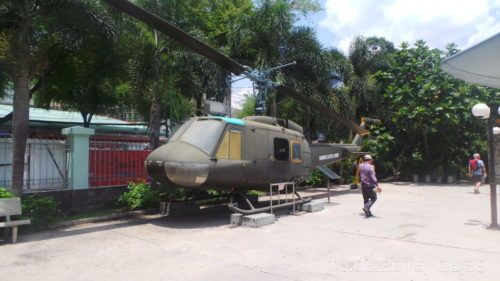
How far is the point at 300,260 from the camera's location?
6.74m

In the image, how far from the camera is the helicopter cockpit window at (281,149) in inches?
455

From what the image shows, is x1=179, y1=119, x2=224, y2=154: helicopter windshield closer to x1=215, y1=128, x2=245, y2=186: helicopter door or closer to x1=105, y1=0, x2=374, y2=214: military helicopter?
x1=105, y1=0, x2=374, y2=214: military helicopter

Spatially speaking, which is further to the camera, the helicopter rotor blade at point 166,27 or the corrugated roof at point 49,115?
the corrugated roof at point 49,115

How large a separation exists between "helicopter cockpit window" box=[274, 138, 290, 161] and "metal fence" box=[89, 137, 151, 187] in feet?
16.0

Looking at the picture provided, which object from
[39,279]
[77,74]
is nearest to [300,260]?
[39,279]

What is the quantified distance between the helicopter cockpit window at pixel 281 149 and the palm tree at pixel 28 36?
213 inches

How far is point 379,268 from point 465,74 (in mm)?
3868

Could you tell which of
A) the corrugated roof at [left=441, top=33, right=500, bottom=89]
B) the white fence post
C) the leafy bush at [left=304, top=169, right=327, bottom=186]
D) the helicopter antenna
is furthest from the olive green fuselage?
the leafy bush at [left=304, top=169, right=327, bottom=186]

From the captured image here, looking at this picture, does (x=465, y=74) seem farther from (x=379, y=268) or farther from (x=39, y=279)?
(x=39, y=279)

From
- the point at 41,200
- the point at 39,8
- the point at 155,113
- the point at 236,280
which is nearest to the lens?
the point at 236,280

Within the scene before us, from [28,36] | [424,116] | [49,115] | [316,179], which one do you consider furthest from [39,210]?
[424,116]

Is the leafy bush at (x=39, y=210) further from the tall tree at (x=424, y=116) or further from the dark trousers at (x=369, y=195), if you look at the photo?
the tall tree at (x=424, y=116)

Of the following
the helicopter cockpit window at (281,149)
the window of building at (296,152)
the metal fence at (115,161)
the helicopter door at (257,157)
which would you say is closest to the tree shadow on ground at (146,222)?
the helicopter door at (257,157)

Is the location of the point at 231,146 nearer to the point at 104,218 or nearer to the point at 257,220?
the point at 257,220
